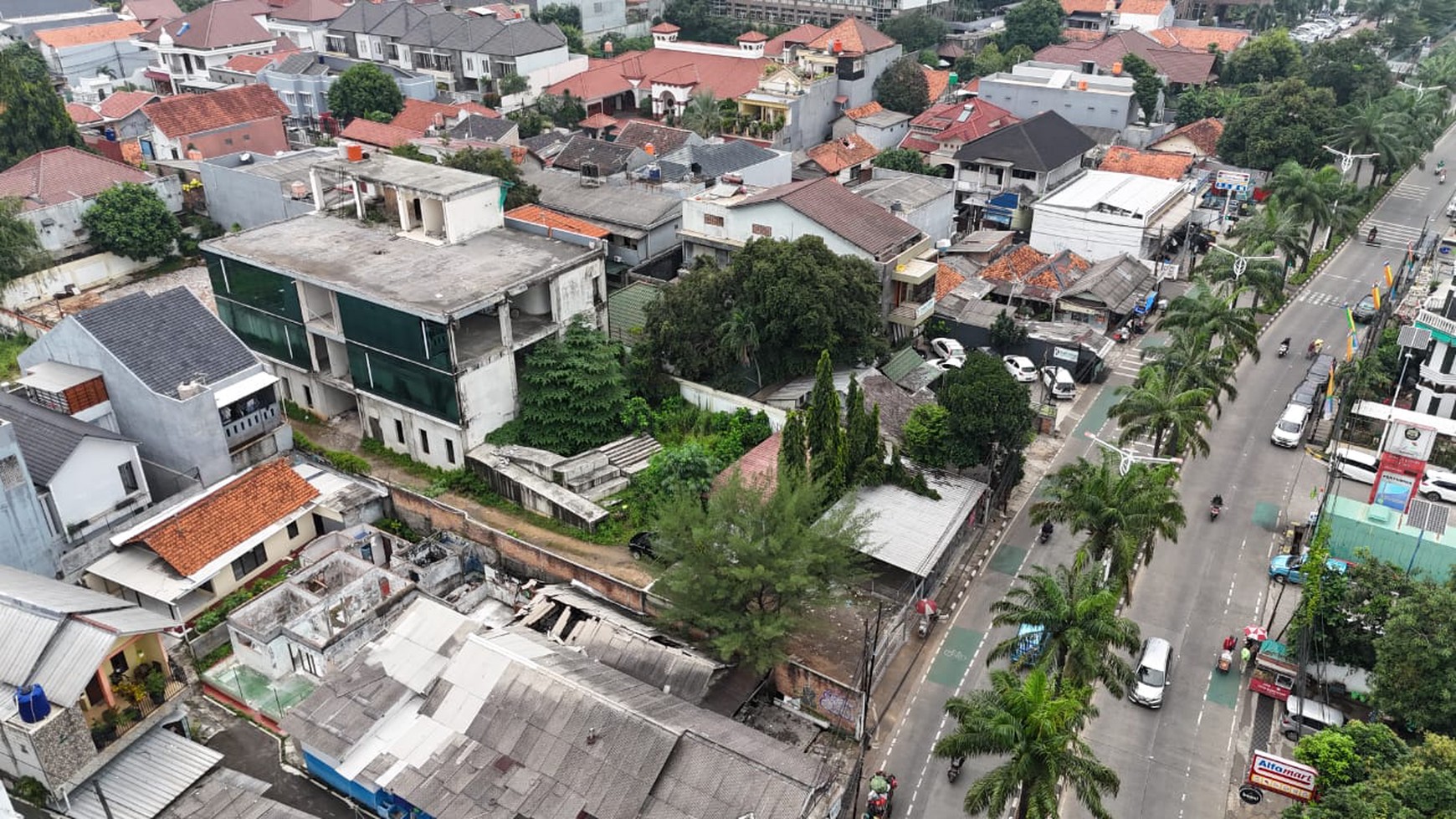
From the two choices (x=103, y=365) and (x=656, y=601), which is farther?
(x=103, y=365)

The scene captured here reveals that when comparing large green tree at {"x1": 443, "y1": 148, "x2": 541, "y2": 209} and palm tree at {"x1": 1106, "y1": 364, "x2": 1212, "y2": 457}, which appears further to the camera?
large green tree at {"x1": 443, "y1": 148, "x2": 541, "y2": 209}

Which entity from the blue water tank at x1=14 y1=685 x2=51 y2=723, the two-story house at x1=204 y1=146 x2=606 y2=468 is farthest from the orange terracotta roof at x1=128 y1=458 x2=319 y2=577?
the blue water tank at x1=14 y1=685 x2=51 y2=723

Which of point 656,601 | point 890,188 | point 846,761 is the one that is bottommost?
point 846,761

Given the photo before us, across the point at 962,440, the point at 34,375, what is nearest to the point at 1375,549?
the point at 962,440

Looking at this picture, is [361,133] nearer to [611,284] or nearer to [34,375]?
[611,284]

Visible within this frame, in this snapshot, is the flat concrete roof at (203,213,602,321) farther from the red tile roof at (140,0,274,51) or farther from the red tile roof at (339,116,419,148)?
the red tile roof at (140,0,274,51)

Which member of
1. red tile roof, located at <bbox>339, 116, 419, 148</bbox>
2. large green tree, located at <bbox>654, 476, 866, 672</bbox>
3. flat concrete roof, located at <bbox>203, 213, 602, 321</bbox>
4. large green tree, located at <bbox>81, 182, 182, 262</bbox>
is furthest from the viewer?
red tile roof, located at <bbox>339, 116, 419, 148</bbox>

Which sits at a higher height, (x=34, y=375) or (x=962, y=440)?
(x=34, y=375)
